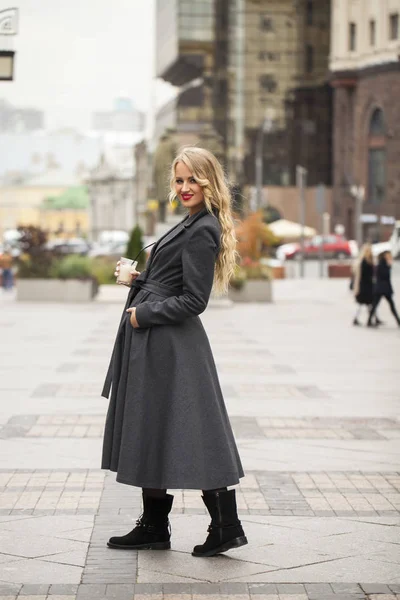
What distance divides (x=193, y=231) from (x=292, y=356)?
11.5 metres

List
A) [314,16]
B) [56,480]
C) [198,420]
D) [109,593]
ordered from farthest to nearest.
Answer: [314,16]
[56,480]
[198,420]
[109,593]

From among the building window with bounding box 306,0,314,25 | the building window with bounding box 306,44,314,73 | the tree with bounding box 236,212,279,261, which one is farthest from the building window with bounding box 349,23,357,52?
the tree with bounding box 236,212,279,261

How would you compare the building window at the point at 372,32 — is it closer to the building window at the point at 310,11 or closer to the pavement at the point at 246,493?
the building window at the point at 310,11

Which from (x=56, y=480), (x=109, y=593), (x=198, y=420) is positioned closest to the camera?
(x=109, y=593)

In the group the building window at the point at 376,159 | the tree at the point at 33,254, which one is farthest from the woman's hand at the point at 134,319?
the building window at the point at 376,159

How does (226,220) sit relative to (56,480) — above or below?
above

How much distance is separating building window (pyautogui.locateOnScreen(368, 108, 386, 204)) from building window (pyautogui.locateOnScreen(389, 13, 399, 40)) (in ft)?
18.5

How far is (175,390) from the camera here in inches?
236

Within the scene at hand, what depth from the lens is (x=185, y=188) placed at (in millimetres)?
6070

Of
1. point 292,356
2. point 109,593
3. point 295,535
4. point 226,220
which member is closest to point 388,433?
point 295,535

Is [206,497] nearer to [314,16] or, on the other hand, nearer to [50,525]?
[50,525]

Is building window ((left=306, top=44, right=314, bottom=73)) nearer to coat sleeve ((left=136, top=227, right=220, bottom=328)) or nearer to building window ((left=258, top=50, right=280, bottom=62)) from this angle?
building window ((left=258, top=50, right=280, bottom=62))

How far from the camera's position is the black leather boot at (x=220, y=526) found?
6.06 m

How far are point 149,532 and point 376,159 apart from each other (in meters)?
86.0
